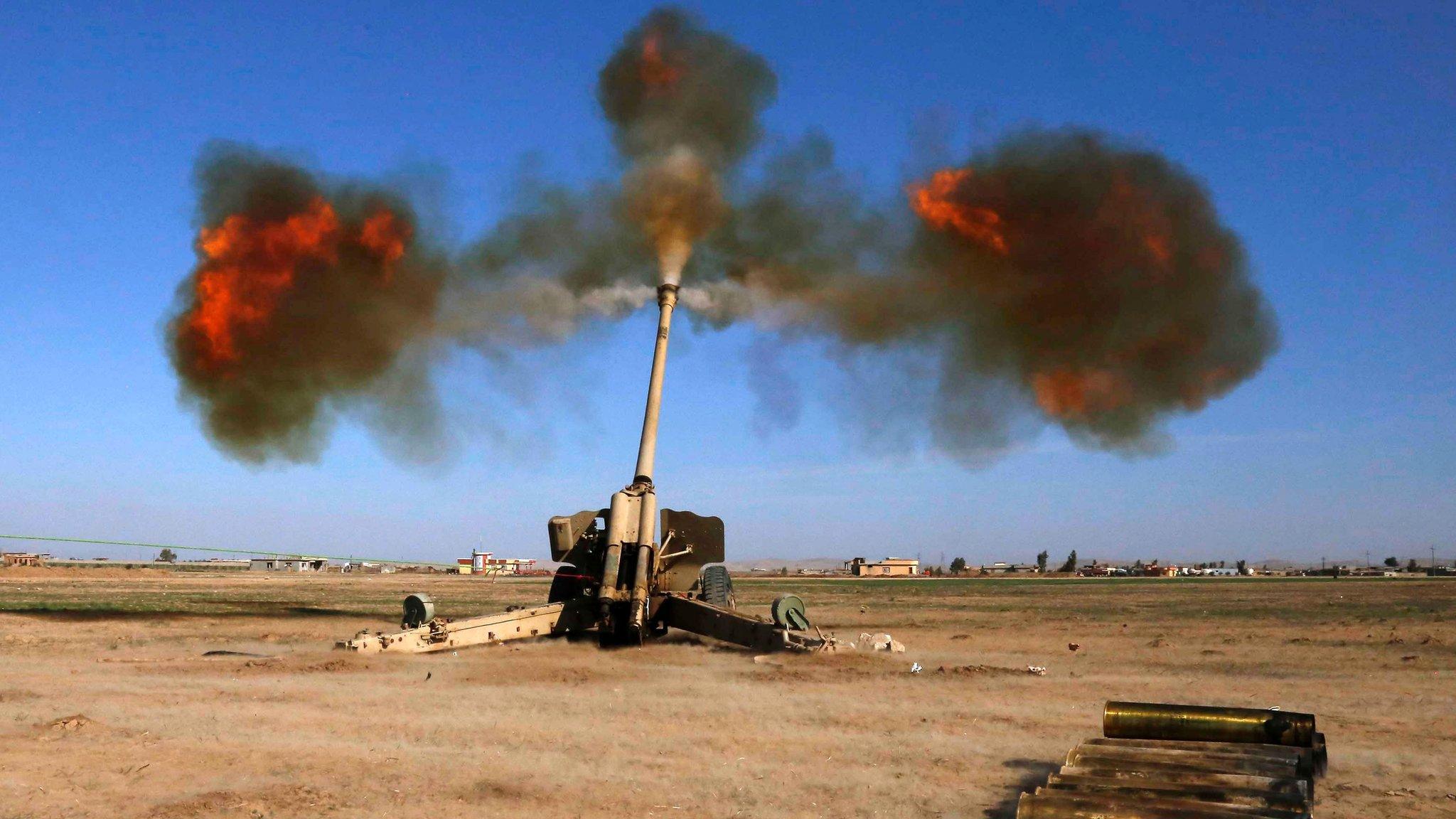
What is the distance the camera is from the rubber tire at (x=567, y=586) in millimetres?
20453

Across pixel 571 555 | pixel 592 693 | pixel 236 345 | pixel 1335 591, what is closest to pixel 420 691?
pixel 592 693

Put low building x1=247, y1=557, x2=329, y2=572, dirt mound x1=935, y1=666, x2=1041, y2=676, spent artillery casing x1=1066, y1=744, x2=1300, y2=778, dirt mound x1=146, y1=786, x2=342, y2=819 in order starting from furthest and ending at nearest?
low building x1=247, y1=557, x2=329, y2=572, dirt mound x1=935, y1=666, x2=1041, y2=676, spent artillery casing x1=1066, y1=744, x2=1300, y2=778, dirt mound x1=146, y1=786, x2=342, y2=819

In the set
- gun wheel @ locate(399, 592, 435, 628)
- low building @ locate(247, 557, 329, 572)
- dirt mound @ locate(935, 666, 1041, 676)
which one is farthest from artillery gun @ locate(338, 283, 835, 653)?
low building @ locate(247, 557, 329, 572)

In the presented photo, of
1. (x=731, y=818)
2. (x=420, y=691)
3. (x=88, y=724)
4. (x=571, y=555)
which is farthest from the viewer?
(x=571, y=555)

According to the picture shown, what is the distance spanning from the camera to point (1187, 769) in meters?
8.36

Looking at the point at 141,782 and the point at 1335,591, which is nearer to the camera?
the point at 141,782

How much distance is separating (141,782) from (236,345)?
15162 millimetres

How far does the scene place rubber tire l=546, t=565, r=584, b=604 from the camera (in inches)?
805

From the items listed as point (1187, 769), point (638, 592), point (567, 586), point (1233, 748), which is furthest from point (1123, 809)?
point (567, 586)

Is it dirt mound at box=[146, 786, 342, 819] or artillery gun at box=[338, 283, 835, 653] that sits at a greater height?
artillery gun at box=[338, 283, 835, 653]

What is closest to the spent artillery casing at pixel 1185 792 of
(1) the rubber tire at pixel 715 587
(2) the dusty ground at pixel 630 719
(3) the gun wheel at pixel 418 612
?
(2) the dusty ground at pixel 630 719

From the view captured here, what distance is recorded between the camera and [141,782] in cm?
877

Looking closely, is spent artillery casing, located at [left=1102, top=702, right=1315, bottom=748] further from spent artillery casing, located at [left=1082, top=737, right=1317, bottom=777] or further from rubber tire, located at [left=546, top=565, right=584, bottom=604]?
rubber tire, located at [left=546, top=565, right=584, bottom=604]

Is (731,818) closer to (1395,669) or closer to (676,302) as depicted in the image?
(1395,669)
